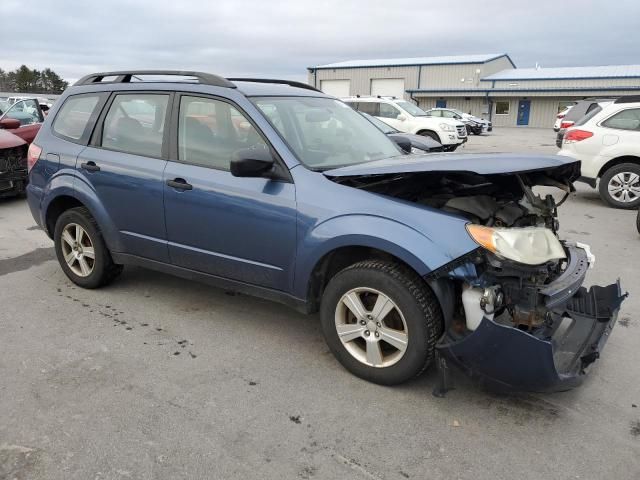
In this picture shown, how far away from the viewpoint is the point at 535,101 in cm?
4569

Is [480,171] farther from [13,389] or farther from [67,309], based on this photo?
[67,309]

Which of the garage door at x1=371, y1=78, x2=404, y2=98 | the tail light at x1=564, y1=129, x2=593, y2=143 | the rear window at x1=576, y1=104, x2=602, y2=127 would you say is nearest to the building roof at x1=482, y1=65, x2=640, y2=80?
the garage door at x1=371, y1=78, x2=404, y2=98

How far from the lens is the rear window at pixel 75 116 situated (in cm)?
450

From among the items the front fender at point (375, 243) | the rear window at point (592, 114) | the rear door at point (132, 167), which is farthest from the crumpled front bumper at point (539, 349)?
the rear window at point (592, 114)

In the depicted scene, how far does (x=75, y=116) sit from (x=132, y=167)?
109 centimetres

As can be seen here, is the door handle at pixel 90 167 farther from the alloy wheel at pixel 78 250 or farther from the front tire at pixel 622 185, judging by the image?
the front tire at pixel 622 185

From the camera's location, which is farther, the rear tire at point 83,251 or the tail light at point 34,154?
the tail light at point 34,154

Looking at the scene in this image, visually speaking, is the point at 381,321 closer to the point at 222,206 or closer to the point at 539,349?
the point at 539,349

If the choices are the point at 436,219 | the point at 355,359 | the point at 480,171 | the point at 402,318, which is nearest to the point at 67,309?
the point at 355,359

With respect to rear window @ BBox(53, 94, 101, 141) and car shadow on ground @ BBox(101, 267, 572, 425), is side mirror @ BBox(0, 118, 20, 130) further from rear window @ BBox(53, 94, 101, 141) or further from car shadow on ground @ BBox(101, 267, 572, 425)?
car shadow on ground @ BBox(101, 267, 572, 425)

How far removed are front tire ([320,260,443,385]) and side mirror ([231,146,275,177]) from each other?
810 mm

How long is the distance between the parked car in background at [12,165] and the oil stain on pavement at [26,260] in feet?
10.7

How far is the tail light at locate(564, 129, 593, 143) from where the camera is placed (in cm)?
873

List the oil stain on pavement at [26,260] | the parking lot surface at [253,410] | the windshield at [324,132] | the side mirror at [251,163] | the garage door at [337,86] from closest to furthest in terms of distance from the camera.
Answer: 1. the parking lot surface at [253,410]
2. the side mirror at [251,163]
3. the windshield at [324,132]
4. the oil stain on pavement at [26,260]
5. the garage door at [337,86]
